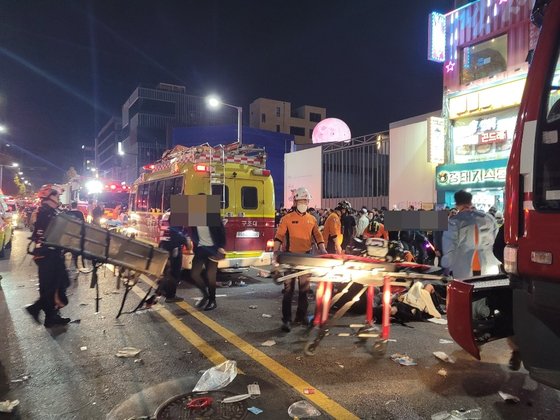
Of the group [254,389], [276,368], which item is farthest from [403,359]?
[254,389]

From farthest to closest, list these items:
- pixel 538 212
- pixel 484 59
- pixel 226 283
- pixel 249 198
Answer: pixel 484 59 → pixel 249 198 → pixel 226 283 → pixel 538 212

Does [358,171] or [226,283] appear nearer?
[226,283]

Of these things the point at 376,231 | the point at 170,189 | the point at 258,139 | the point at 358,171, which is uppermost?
the point at 258,139

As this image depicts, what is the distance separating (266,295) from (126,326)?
120 inches

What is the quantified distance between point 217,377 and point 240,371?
31cm

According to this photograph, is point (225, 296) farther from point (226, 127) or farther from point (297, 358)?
point (226, 127)

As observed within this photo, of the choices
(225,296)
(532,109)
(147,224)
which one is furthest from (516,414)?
(147,224)

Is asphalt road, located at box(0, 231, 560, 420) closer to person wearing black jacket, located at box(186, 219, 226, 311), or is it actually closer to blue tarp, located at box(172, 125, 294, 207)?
person wearing black jacket, located at box(186, 219, 226, 311)

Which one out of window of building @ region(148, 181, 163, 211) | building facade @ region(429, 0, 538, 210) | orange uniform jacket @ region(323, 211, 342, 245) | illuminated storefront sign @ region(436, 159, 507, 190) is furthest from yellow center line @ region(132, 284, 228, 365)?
building facade @ region(429, 0, 538, 210)

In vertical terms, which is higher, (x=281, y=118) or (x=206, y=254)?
(x=281, y=118)

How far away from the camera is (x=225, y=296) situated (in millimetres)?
8359

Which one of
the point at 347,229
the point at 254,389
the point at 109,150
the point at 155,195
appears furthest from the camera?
the point at 109,150

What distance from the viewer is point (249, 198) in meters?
10.3

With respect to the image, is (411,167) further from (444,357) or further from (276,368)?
(276,368)
